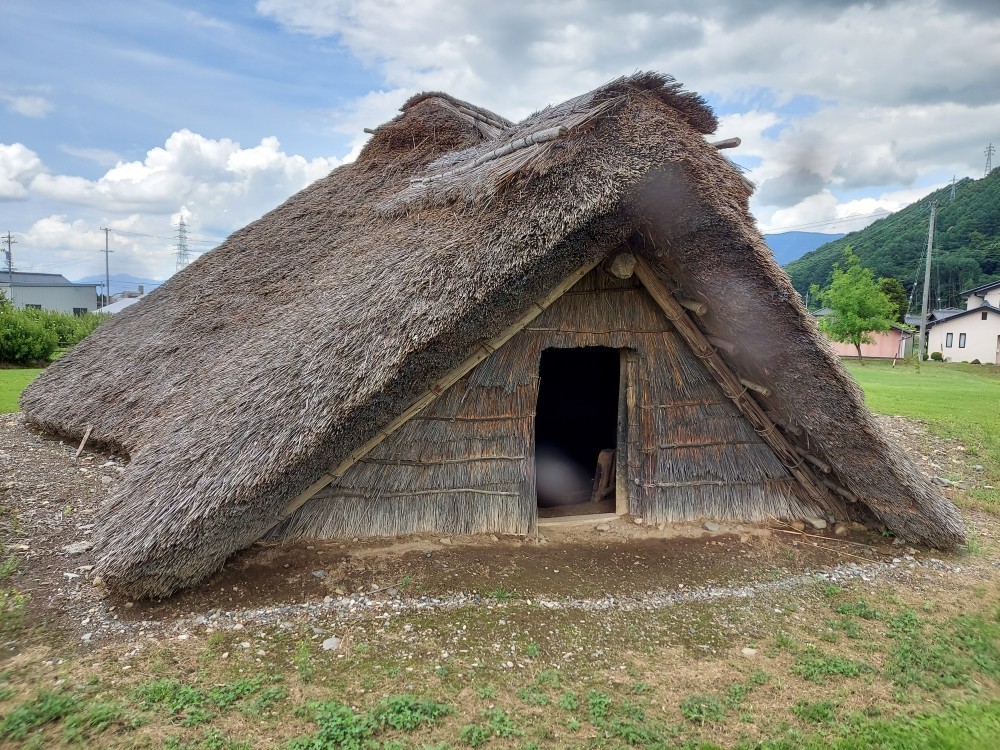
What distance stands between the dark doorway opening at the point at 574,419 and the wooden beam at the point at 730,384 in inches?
100

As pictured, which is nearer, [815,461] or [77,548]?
[77,548]

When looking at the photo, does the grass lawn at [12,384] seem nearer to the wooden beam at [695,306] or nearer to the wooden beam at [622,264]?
the wooden beam at [622,264]

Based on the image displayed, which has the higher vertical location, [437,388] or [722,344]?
[722,344]

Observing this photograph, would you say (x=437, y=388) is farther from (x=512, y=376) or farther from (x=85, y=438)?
(x=85, y=438)

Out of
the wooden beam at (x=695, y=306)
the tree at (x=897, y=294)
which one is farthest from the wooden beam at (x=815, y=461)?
the tree at (x=897, y=294)

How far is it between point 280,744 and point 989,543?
6.72 m

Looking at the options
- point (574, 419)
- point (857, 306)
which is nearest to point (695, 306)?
point (574, 419)

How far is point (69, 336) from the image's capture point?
888 inches

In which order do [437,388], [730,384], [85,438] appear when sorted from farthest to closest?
1. [85,438]
2. [730,384]
3. [437,388]

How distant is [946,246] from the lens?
46531 millimetres

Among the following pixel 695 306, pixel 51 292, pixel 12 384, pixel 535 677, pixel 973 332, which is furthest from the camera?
pixel 51 292

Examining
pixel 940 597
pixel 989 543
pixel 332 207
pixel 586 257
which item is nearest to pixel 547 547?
pixel 586 257

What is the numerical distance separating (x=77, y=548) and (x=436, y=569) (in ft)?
10.8

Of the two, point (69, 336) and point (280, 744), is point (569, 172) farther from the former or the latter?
point (69, 336)
